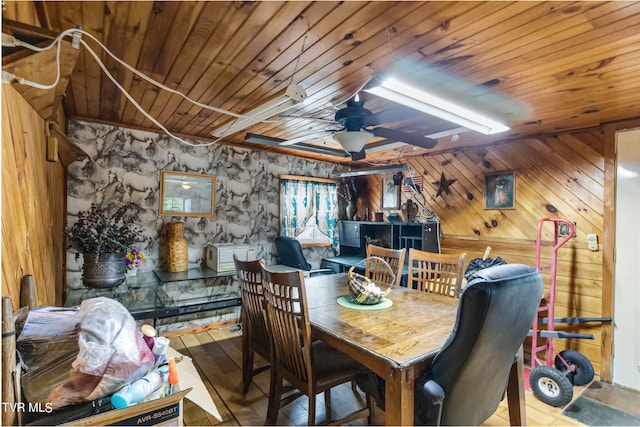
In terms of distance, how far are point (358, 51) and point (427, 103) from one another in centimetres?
59

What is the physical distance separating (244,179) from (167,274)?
55.8 inches

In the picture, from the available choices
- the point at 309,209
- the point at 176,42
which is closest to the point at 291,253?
the point at 309,209

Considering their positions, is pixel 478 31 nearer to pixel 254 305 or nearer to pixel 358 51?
pixel 358 51

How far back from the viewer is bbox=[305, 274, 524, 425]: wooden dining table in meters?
1.27

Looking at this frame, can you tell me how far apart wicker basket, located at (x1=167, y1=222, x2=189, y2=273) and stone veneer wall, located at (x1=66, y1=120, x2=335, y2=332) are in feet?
0.50

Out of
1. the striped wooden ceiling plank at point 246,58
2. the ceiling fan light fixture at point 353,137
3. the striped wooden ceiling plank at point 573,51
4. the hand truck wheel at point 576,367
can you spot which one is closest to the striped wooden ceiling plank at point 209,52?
the striped wooden ceiling plank at point 246,58

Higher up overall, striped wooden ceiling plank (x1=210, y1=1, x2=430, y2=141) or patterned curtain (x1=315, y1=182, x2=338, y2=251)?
striped wooden ceiling plank (x1=210, y1=1, x2=430, y2=141)

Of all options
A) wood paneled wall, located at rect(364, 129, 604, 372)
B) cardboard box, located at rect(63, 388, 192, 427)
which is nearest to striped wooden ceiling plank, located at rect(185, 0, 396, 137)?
cardboard box, located at rect(63, 388, 192, 427)

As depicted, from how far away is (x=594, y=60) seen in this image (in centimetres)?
164

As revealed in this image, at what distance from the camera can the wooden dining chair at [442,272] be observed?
2.34 metres

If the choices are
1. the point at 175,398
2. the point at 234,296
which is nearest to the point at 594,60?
the point at 175,398

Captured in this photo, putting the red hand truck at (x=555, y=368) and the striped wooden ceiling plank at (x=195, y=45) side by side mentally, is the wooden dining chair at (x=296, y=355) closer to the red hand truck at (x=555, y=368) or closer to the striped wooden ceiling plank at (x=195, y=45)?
the striped wooden ceiling plank at (x=195, y=45)

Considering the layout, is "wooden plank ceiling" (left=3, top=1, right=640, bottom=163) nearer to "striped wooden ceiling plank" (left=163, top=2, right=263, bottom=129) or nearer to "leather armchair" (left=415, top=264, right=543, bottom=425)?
"striped wooden ceiling plank" (left=163, top=2, right=263, bottom=129)

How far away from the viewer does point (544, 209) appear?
120 inches
